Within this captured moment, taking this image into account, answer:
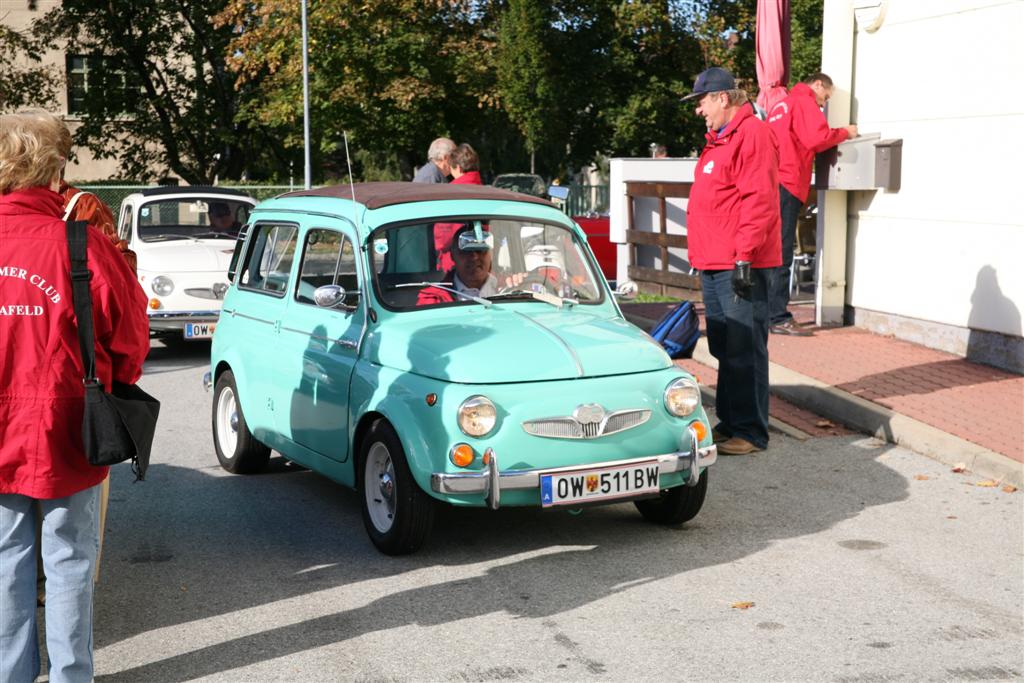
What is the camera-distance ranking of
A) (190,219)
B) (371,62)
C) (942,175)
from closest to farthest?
(942,175) → (190,219) → (371,62)

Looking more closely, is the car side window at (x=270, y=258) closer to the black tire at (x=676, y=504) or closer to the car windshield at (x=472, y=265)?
the car windshield at (x=472, y=265)

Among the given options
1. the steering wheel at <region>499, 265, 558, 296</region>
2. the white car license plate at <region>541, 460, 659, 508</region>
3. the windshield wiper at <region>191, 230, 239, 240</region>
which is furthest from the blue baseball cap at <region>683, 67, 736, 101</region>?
the windshield wiper at <region>191, 230, 239, 240</region>

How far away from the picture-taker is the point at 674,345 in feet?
38.0

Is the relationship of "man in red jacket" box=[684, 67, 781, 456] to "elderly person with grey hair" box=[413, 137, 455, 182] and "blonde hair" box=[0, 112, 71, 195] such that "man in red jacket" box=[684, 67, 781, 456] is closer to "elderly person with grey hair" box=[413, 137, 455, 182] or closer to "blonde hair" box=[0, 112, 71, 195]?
"elderly person with grey hair" box=[413, 137, 455, 182]

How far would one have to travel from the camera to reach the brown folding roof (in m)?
6.88

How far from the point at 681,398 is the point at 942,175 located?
20.0ft

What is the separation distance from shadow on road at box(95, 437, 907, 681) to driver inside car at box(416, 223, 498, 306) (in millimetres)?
1190

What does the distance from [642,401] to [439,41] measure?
3110 centimetres

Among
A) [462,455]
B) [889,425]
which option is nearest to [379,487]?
[462,455]

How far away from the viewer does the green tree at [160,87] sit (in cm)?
3769

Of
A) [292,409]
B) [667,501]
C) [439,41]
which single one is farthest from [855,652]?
[439,41]

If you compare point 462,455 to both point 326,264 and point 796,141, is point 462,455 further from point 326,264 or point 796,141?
point 796,141

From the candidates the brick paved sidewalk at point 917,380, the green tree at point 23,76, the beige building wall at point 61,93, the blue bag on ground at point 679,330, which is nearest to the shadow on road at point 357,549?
the brick paved sidewalk at point 917,380

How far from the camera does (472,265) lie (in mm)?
6785
